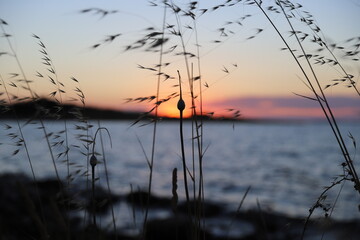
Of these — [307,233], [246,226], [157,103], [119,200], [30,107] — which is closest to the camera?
[157,103]

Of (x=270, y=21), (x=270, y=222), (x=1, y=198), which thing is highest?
(x=270, y=21)

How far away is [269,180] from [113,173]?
618 centimetres

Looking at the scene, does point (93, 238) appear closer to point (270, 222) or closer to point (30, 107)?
point (30, 107)

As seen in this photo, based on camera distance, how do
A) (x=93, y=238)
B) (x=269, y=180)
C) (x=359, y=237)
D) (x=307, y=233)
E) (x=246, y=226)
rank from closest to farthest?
(x=93, y=238) < (x=359, y=237) < (x=307, y=233) < (x=246, y=226) < (x=269, y=180)

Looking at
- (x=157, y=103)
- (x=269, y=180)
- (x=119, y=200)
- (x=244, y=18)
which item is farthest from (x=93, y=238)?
(x=269, y=180)

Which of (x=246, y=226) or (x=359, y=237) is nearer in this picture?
(x=359, y=237)

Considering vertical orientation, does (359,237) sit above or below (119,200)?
above

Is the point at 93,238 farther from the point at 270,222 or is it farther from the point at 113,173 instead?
the point at 113,173

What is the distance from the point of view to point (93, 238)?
58.2 inches

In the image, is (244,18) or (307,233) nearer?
(244,18)

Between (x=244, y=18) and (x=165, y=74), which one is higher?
(x=244, y=18)

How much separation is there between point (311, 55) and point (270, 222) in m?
5.83


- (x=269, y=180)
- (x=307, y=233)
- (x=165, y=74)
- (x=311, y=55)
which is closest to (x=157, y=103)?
(x=165, y=74)

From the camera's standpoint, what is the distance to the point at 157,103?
1594mm
